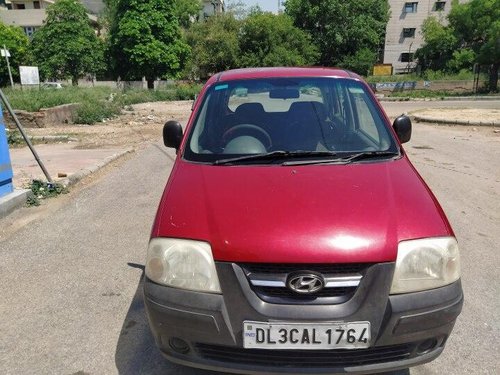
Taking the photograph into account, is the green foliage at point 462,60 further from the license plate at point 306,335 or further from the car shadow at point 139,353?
the license plate at point 306,335

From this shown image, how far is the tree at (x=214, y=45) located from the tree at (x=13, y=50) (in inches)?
705

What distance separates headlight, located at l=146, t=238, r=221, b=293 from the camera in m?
2.28

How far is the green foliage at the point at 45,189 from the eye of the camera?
6899 millimetres

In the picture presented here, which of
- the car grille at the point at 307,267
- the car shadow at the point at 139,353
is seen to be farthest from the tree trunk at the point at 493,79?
the car grille at the point at 307,267

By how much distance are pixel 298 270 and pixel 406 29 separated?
65.5 m

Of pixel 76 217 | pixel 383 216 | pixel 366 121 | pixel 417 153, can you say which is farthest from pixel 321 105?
pixel 417 153

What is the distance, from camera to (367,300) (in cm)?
220

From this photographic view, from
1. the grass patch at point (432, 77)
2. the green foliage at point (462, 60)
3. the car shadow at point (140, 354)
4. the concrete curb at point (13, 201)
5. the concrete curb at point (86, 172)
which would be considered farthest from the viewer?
the green foliage at point (462, 60)

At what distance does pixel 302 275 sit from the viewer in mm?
2197

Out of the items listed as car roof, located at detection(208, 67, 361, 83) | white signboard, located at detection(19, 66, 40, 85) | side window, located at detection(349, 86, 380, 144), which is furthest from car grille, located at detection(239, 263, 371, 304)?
white signboard, located at detection(19, 66, 40, 85)

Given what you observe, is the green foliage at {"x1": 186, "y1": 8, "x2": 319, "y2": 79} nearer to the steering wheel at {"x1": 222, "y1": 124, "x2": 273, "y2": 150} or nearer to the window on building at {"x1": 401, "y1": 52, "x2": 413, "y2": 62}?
the window on building at {"x1": 401, "y1": 52, "x2": 413, "y2": 62}

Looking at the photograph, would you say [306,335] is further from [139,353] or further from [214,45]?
[214,45]

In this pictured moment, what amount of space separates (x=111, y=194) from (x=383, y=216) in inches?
216

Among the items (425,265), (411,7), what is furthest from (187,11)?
(425,265)
